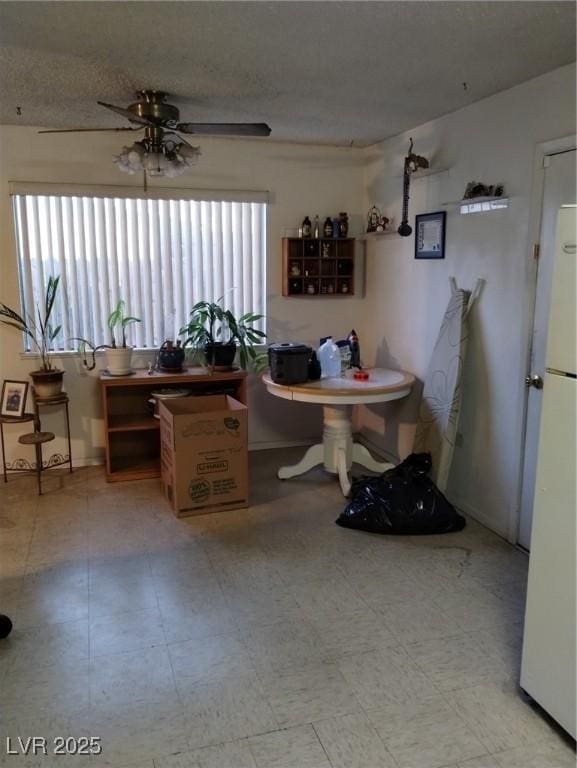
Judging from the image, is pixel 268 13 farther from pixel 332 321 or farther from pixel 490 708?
pixel 332 321

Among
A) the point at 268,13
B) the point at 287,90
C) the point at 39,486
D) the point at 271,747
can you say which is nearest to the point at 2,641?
the point at 271,747

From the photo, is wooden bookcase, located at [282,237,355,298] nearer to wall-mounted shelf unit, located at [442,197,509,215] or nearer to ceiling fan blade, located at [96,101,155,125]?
wall-mounted shelf unit, located at [442,197,509,215]

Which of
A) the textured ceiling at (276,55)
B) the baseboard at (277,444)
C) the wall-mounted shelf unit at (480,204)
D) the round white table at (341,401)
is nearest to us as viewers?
the textured ceiling at (276,55)

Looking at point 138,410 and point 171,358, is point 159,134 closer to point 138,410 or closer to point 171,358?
point 171,358

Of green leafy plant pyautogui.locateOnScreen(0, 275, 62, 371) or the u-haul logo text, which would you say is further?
green leafy plant pyautogui.locateOnScreen(0, 275, 62, 371)

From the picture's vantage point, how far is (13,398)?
12.9ft

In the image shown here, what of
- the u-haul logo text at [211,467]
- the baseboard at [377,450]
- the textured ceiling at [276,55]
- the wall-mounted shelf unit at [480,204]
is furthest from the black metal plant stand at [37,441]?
the wall-mounted shelf unit at [480,204]

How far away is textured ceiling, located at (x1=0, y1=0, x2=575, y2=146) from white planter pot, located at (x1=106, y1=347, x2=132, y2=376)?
1476 millimetres

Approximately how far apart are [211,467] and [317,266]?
194cm

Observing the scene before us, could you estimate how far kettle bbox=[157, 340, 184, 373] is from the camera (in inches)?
164

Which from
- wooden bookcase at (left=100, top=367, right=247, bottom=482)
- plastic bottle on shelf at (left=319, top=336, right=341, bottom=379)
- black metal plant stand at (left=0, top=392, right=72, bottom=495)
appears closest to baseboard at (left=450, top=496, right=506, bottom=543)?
plastic bottle on shelf at (left=319, top=336, right=341, bottom=379)

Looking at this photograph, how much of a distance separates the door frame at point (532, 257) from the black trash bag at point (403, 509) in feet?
1.30

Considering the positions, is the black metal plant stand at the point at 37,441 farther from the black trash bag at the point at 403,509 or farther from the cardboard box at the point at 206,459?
the black trash bag at the point at 403,509

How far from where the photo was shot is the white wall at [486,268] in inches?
116
